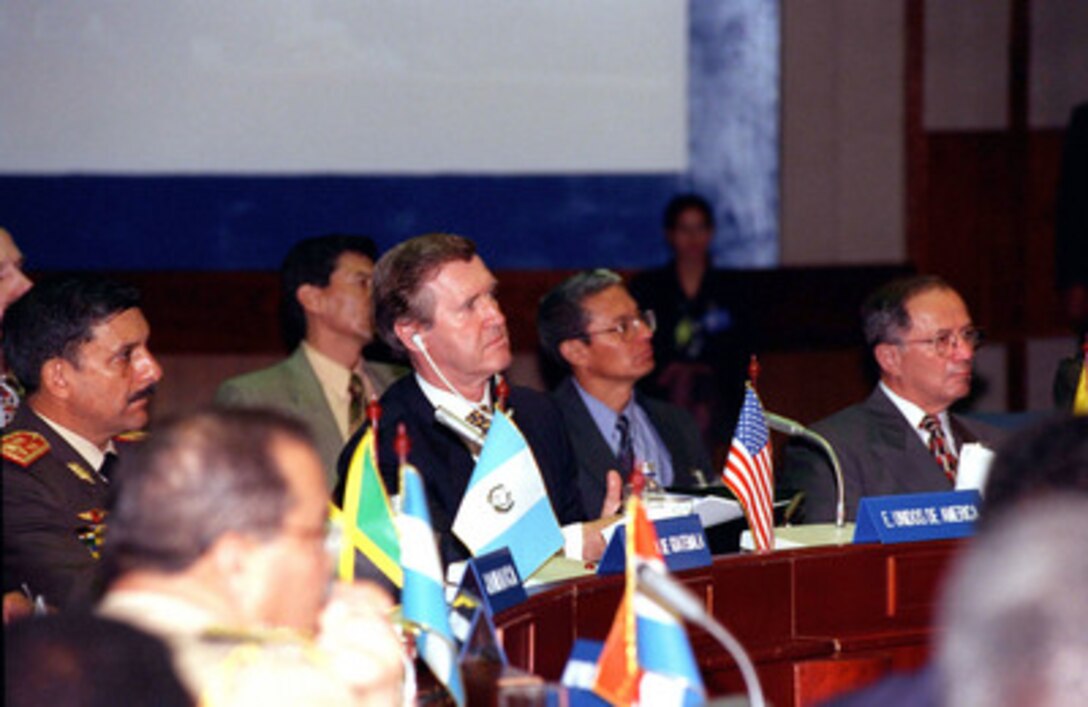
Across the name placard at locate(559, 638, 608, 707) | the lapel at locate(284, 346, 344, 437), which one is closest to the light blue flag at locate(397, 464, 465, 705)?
the name placard at locate(559, 638, 608, 707)

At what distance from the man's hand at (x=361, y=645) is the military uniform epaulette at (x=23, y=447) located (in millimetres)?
1653

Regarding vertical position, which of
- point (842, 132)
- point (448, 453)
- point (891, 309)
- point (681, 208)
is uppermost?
point (842, 132)

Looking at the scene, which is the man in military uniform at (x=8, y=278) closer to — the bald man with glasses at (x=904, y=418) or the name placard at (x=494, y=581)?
the name placard at (x=494, y=581)

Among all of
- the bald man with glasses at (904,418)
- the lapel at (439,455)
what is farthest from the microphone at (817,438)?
the lapel at (439,455)

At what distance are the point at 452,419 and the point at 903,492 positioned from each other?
1.53 m

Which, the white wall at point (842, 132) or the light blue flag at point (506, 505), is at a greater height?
the white wall at point (842, 132)

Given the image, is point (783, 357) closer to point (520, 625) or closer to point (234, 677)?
point (520, 625)

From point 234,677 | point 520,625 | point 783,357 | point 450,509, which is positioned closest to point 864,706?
point 234,677

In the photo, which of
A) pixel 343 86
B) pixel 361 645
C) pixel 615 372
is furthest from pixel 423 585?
pixel 343 86

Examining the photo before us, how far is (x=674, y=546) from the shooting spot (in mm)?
3588

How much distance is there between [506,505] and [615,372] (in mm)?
1788

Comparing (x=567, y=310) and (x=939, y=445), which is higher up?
(x=567, y=310)

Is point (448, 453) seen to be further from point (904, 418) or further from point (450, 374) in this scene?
point (904, 418)

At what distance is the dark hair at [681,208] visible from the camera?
23.3ft
